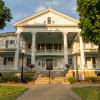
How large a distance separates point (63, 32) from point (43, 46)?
6.68 m

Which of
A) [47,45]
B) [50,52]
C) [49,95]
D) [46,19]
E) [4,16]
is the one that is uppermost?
[46,19]

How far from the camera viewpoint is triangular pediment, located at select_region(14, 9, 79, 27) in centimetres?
2069

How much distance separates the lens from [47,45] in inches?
986

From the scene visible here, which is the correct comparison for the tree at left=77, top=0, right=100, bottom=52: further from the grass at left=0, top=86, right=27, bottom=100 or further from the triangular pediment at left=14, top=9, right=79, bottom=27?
the triangular pediment at left=14, top=9, right=79, bottom=27

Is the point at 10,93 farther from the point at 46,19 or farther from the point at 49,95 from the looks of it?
the point at 46,19

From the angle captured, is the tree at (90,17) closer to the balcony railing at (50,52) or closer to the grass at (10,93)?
the grass at (10,93)

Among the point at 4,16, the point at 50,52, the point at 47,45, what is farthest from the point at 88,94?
the point at 47,45

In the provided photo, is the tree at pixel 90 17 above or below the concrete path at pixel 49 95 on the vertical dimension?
above

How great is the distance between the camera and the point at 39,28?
67.5 feet

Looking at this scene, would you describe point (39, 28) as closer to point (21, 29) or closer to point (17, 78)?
point (21, 29)

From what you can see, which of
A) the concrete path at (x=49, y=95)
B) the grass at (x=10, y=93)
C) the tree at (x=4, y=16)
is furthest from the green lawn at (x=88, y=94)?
the tree at (x=4, y=16)

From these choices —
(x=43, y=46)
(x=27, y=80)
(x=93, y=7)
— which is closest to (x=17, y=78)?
(x=27, y=80)

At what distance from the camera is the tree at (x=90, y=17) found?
28.1 ft

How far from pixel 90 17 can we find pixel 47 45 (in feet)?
53.7
